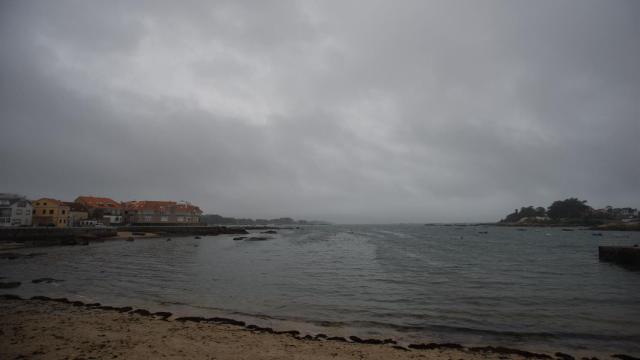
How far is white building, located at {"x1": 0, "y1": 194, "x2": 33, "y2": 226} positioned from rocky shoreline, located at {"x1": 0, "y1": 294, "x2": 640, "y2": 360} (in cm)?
7570

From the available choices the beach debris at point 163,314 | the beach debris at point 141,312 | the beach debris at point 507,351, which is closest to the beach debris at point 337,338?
the beach debris at point 507,351

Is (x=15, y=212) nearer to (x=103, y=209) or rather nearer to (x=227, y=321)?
(x=103, y=209)

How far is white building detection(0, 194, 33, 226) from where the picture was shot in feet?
243

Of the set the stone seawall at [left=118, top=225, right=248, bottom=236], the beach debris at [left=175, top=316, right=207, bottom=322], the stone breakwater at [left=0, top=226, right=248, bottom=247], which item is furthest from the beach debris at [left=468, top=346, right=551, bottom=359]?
the stone seawall at [left=118, top=225, right=248, bottom=236]

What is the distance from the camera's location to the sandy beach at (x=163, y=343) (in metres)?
11.1

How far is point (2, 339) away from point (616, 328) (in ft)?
80.9

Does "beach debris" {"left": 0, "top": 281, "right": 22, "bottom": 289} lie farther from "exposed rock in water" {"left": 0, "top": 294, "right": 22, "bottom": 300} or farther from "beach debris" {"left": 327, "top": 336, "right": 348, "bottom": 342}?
"beach debris" {"left": 327, "top": 336, "right": 348, "bottom": 342}

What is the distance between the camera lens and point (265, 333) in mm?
13836

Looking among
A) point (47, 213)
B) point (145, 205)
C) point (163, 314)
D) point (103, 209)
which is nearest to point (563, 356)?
Result: point (163, 314)

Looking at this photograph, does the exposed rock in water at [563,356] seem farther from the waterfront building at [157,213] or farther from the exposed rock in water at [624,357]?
the waterfront building at [157,213]

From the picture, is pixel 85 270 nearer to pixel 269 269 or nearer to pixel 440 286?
pixel 269 269

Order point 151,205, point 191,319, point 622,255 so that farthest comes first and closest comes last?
point 151,205 < point 622,255 < point 191,319

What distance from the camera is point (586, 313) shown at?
18.2 metres

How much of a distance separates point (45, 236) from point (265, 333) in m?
67.1
